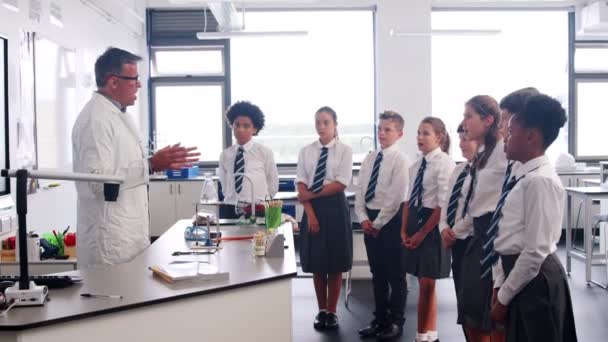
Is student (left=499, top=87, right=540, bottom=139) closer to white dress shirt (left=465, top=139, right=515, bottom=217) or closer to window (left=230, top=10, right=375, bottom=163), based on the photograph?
white dress shirt (left=465, top=139, right=515, bottom=217)

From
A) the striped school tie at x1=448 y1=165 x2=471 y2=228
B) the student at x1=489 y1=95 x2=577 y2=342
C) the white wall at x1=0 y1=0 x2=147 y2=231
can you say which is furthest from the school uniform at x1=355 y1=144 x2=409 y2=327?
the white wall at x1=0 y1=0 x2=147 y2=231

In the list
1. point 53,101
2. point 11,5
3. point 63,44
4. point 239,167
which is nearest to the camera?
point 239,167

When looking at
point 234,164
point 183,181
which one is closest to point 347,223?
point 234,164

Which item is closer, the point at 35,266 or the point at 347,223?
the point at 35,266

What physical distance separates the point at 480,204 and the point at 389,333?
4.85 ft

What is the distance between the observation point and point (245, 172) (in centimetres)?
432

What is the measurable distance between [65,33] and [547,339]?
5.11 meters

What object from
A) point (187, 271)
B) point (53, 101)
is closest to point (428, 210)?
point (187, 271)

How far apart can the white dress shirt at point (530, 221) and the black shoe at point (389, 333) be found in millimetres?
1856

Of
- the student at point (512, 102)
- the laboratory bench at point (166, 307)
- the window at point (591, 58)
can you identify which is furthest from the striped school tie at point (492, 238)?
the window at point (591, 58)

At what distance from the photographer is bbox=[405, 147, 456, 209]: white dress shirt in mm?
3821

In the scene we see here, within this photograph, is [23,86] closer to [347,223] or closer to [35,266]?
[35,266]

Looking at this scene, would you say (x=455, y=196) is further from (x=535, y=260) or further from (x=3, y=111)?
(x=3, y=111)

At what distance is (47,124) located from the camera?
5.43 m
